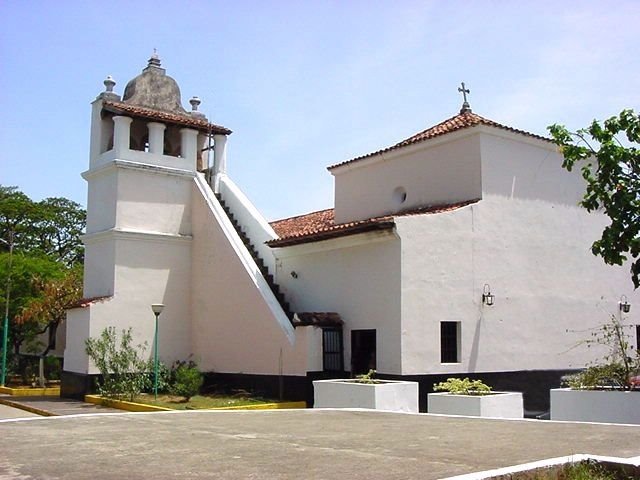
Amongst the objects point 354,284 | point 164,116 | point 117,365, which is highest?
point 164,116

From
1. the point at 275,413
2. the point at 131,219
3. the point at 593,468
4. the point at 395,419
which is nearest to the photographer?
the point at 593,468

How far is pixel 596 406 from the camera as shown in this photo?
39.1ft

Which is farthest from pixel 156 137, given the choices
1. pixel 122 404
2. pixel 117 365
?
pixel 122 404

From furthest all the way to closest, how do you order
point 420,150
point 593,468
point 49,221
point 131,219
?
point 49,221
point 131,219
point 420,150
point 593,468

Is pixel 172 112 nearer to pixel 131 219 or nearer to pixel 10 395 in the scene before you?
pixel 131 219

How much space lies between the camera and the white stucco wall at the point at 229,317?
57.8 ft

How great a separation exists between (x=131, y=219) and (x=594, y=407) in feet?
44.4

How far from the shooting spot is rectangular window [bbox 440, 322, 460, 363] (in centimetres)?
1622

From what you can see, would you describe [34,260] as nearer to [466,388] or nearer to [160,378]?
[160,378]

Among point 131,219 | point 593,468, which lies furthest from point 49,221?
point 593,468

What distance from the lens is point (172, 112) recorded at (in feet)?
76.0

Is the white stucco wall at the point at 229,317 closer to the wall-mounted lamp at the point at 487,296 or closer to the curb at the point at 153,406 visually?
the curb at the point at 153,406

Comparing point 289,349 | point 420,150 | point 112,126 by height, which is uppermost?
point 112,126

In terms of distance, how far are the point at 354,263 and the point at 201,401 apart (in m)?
4.94
